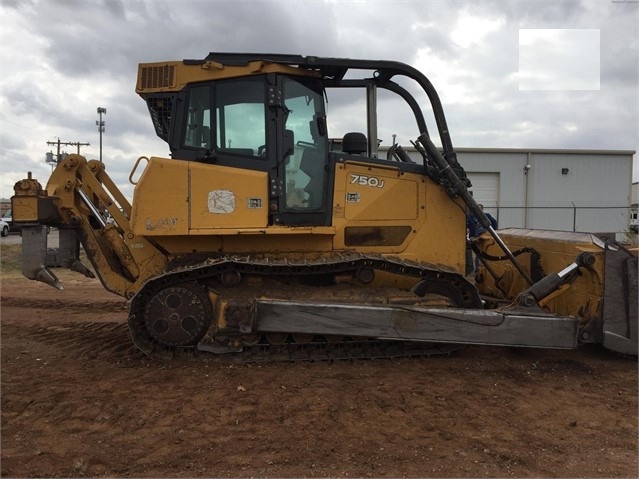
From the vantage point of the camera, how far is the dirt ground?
3328 millimetres

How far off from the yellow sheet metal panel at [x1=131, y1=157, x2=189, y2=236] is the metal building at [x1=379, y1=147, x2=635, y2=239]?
2233cm

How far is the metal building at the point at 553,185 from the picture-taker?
2583 cm

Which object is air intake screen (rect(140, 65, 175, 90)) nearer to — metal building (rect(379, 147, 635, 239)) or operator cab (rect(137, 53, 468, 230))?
operator cab (rect(137, 53, 468, 230))

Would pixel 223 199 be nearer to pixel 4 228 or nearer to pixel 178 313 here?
pixel 178 313

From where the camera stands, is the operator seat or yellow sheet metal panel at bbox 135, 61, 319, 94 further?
the operator seat

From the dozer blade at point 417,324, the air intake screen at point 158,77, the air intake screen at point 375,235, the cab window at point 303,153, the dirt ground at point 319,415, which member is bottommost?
the dirt ground at point 319,415

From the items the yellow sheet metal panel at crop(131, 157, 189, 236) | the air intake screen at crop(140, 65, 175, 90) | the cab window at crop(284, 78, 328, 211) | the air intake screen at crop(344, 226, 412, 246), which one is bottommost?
the air intake screen at crop(344, 226, 412, 246)

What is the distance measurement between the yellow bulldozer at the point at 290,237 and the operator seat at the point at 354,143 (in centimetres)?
3

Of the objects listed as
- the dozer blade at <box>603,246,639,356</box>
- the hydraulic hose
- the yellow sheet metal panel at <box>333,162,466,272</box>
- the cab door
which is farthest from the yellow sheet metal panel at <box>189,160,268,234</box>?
the dozer blade at <box>603,246,639,356</box>

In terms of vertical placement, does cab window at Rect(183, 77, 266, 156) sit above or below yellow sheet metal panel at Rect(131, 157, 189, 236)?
above

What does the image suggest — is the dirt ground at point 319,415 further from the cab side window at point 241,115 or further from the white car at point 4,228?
the white car at point 4,228

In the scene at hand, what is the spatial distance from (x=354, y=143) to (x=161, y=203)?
7.87 feet

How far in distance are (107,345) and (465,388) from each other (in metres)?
4.30

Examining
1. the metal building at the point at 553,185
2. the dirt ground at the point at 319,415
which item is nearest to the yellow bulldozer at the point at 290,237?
the dirt ground at the point at 319,415
